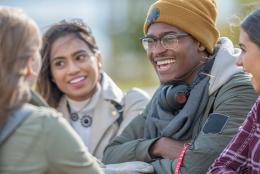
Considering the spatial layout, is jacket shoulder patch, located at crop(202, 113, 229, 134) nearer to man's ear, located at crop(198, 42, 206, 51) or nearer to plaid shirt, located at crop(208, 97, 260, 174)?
plaid shirt, located at crop(208, 97, 260, 174)

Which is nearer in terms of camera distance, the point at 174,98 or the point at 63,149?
the point at 63,149

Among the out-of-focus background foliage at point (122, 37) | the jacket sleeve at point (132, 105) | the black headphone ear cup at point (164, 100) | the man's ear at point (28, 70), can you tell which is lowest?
the out-of-focus background foliage at point (122, 37)

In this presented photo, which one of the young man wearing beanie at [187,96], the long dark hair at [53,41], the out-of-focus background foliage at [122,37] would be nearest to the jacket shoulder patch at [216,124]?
the young man wearing beanie at [187,96]

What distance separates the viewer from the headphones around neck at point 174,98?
4.41 meters

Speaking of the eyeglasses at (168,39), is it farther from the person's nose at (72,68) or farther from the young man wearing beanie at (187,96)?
the person's nose at (72,68)

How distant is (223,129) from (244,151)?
402mm

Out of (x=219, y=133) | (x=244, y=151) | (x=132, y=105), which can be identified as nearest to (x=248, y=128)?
(x=244, y=151)

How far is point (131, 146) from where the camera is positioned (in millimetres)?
4543

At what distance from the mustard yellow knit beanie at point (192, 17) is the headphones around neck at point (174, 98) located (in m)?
0.34

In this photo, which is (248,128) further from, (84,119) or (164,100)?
(84,119)

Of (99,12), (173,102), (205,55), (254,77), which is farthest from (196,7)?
(99,12)

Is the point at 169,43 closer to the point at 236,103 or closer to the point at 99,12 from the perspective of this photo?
the point at 236,103

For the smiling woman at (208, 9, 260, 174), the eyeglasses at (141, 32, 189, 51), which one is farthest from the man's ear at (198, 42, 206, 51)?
the smiling woman at (208, 9, 260, 174)

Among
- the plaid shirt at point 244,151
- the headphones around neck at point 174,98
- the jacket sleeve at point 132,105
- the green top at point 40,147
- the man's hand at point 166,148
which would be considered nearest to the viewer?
the green top at point 40,147
